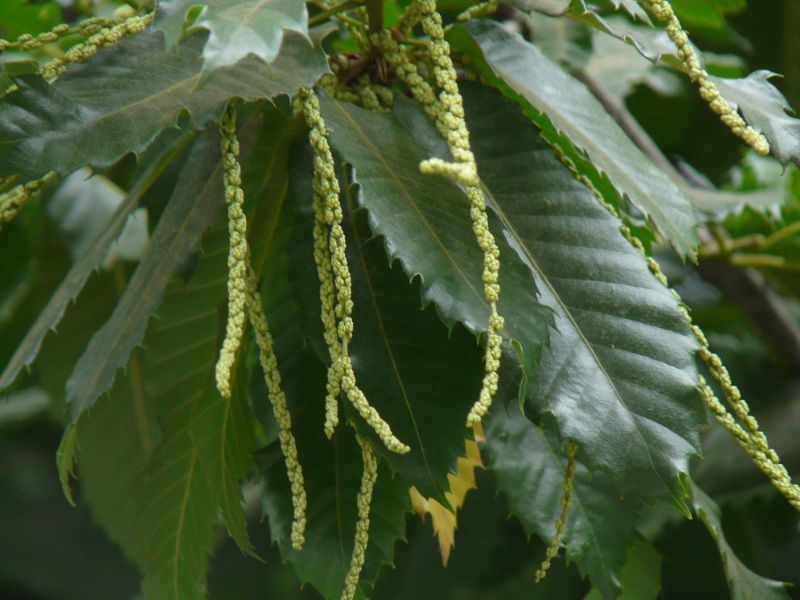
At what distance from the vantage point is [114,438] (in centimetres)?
117

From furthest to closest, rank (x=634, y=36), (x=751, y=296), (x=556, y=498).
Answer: (x=751, y=296), (x=556, y=498), (x=634, y=36)

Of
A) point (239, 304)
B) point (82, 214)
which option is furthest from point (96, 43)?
point (82, 214)

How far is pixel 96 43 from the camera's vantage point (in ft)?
2.39

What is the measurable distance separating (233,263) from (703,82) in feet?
1.09

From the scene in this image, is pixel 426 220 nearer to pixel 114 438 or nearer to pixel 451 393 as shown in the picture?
pixel 451 393

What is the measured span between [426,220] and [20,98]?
30cm

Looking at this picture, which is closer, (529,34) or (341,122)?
(341,122)

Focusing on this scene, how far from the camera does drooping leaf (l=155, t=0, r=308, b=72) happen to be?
21.2 inches

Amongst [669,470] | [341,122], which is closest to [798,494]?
[669,470]

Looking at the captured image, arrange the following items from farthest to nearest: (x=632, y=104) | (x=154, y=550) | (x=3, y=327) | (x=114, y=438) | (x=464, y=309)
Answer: (x=632, y=104) < (x=3, y=327) < (x=114, y=438) < (x=154, y=550) < (x=464, y=309)

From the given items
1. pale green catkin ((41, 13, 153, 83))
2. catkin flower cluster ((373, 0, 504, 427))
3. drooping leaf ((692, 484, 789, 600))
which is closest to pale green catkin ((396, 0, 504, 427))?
catkin flower cluster ((373, 0, 504, 427))

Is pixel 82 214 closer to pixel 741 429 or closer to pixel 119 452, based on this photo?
pixel 119 452

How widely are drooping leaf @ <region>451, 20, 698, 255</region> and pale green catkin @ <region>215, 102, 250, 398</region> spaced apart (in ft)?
0.81

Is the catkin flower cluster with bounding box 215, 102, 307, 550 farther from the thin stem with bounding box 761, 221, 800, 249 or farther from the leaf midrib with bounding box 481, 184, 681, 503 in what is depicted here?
the thin stem with bounding box 761, 221, 800, 249
